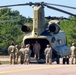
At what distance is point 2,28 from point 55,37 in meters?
69.6

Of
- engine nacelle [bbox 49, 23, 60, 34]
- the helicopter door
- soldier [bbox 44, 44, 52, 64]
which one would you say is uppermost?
engine nacelle [bbox 49, 23, 60, 34]

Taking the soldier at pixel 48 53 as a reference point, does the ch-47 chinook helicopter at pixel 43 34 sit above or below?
above

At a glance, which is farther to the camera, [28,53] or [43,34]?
[43,34]

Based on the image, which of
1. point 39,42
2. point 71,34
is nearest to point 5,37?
point 71,34

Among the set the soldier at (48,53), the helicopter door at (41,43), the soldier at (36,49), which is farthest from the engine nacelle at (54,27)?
the soldier at (48,53)

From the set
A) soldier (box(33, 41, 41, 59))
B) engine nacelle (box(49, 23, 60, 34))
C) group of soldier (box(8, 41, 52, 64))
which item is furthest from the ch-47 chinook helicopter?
group of soldier (box(8, 41, 52, 64))

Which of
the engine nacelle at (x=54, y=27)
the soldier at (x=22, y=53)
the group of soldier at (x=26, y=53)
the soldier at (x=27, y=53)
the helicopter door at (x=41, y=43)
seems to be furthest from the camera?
the helicopter door at (x=41, y=43)

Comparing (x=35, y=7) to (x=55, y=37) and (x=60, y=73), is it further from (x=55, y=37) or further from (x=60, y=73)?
(x=60, y=73)

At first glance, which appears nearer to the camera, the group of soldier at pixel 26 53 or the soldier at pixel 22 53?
the group of soldier at pixel 26 53

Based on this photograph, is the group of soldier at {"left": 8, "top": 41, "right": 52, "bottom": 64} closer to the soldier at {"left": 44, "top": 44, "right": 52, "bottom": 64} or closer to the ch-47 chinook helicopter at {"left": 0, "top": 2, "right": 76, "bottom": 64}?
the soldier at {"left": 44, "top": 44, "right": 52, "bottom": 64}

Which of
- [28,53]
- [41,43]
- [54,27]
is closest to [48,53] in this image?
[28,53]

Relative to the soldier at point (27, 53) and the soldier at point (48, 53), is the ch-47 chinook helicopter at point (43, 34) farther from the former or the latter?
the soldier at point (27, 53)

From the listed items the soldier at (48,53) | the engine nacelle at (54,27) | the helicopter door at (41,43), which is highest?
the engine nacelle at (54,27)

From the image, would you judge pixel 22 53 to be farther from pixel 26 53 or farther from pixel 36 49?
pixel 36 49
